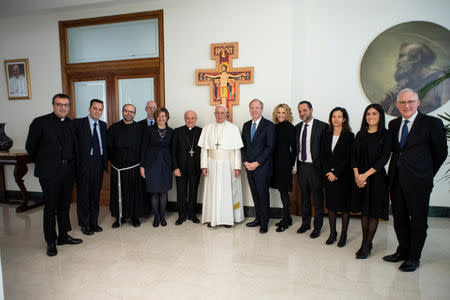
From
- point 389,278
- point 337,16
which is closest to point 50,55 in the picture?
point 337,16

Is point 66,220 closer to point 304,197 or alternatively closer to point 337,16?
point 304,197

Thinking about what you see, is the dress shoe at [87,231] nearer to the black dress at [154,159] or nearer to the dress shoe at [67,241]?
the dress shoe at [67,241]

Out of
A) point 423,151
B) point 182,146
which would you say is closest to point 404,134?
point 423,151

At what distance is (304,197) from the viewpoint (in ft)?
11.3

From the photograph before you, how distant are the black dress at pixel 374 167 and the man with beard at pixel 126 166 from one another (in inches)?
101

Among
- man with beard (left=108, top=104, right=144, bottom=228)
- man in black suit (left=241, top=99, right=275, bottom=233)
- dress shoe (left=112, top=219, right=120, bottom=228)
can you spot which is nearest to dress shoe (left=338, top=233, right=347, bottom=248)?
man in black suit (left=241, top=99, right=275, bottom=233)

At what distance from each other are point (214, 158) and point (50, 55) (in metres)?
3.40

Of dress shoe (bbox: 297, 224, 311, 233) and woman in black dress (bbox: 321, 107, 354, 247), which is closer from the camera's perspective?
woman in black dress (bbox: 321, 107, 354, 247)

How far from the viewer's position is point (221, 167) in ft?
11.9

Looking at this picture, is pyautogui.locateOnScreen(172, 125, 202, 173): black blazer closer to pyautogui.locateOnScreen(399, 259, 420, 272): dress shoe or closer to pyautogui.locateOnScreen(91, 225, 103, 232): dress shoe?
pyautogui.locateOnScreen(91, 225, 103, 232): dress shoe

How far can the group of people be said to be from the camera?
252 cm

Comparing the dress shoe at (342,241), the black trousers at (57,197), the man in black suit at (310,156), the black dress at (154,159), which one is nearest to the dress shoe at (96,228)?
the black trousers at (57,197)

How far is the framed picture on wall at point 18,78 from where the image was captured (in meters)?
4.90

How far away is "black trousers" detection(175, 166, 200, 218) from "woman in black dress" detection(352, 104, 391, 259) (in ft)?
6.47
